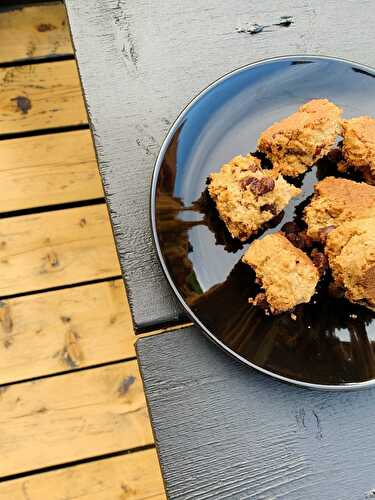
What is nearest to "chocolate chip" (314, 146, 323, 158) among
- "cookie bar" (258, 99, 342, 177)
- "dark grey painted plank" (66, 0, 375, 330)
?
"cookie bar" (258, 99, 342, 177)

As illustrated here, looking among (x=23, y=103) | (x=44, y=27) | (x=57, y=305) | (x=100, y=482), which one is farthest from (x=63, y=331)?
(x=44, y=27)

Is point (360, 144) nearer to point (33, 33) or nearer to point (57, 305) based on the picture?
point (57, 305)

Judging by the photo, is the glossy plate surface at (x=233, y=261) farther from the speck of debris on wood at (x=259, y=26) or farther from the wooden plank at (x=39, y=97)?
the wooden plank at (x=39, y=97)

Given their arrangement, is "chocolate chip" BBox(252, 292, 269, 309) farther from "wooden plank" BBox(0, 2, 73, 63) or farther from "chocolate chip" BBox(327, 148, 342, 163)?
"wooden plank" BBox(0, 2, 73, 63)

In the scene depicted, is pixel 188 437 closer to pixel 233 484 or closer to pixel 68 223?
pixel 233 484

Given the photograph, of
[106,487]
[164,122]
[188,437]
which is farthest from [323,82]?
[106,487]

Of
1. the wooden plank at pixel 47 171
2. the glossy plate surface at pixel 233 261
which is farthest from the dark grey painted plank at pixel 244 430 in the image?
the wooden plank at pixel 47 171
